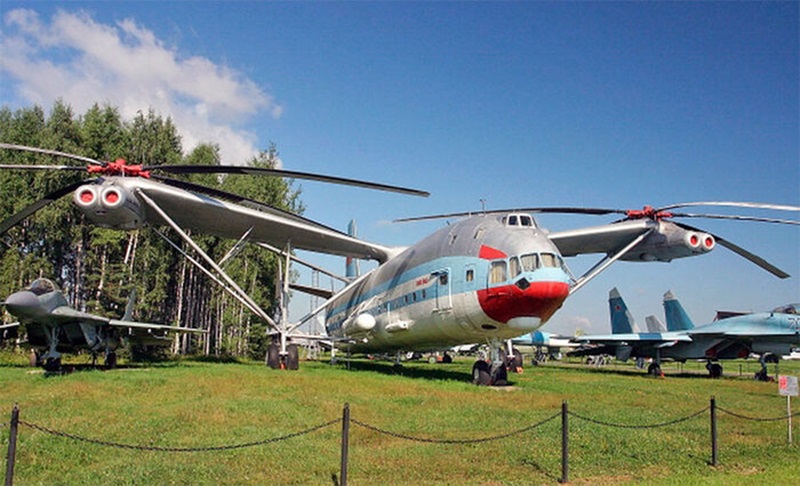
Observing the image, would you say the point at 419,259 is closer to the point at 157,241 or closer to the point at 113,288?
the point at 113,288

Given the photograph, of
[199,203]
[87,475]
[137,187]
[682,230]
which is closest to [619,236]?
[682,230]

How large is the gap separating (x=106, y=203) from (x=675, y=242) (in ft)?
67.1

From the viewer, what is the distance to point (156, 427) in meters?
10.4

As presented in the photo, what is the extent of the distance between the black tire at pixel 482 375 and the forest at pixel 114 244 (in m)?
19.0

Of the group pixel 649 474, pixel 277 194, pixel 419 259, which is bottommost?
pixel 649 474

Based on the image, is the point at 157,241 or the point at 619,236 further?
the point at 157,241

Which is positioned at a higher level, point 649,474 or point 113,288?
point 113,288

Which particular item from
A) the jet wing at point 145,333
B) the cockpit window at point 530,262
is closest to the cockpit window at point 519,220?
the cockpit window at point 530,262

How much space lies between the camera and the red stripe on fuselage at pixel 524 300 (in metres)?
15.4

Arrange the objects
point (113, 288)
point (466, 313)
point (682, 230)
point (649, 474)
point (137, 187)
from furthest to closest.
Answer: point (113, 288)
point (682, 230)
point (137, 187)
point (466, 313)
point (649, 474)

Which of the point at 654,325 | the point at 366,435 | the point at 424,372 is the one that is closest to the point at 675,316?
the point at 654,325

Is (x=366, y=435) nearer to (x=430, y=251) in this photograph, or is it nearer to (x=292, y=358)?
(x=430, y=251)

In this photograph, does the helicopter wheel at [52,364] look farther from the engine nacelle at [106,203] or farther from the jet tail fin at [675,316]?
the jet tail fin at [675,316]

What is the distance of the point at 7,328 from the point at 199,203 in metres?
11.8
